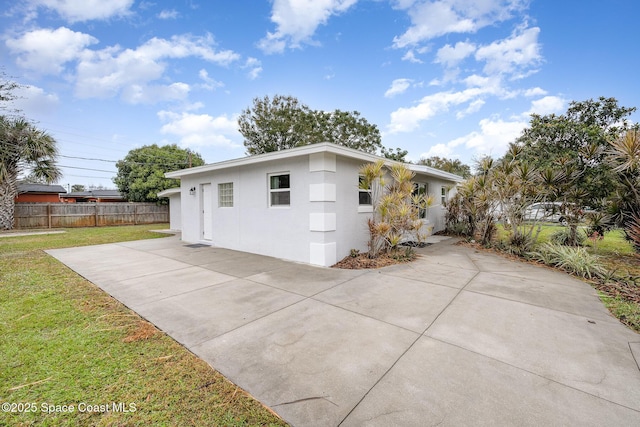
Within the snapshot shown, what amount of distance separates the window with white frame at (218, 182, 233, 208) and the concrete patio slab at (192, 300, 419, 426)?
6256 millimetres

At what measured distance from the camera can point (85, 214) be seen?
18.1 metres

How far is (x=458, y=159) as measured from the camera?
31.0 meters

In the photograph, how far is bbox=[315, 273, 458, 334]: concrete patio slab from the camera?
11.8 feet

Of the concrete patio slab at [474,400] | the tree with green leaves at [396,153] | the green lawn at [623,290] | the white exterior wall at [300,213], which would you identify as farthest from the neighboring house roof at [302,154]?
the tree with green leaves at [396,153]

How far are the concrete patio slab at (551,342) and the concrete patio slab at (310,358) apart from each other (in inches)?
31.0

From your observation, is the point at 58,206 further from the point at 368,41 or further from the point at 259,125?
the point at 368,41

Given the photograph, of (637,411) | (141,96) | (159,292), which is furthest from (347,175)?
(141,96)

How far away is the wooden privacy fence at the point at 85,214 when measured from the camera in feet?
53.2

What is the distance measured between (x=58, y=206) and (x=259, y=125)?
579 inches

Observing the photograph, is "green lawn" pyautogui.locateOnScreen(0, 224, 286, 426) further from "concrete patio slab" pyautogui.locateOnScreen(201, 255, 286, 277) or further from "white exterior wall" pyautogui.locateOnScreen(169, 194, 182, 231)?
"white exterior wall" pyautogui.locateOnScreen(169, 194, 182, 231)

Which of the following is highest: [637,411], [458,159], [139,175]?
[458,159]

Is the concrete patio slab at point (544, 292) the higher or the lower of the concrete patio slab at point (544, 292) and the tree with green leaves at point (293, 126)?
the lower

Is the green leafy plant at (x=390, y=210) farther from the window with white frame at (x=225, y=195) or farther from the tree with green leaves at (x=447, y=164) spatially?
the tree with green leaves at (x=447, y=164)

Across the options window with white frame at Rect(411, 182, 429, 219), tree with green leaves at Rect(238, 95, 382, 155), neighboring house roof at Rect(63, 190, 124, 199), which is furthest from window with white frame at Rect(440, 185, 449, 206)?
neighboring house roof at Rect(63, 190, 124, 199)
